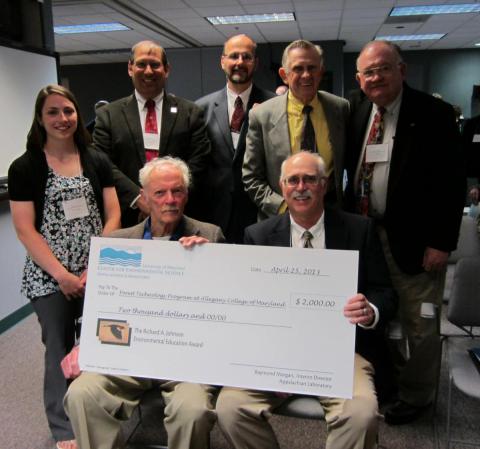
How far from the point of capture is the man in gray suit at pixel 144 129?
8.33 feet

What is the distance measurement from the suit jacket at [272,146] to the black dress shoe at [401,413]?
1.07 m

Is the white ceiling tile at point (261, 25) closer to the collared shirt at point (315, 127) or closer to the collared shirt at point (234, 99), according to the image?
the collared shirt at point (234, 99)

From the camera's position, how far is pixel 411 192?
2.21m

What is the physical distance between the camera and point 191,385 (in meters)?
1.72

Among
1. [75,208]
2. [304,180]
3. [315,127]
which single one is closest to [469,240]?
[315,127]

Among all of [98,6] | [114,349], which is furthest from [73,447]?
[98,6]

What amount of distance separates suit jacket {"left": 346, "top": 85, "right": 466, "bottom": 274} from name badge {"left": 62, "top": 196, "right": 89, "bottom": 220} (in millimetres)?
1441

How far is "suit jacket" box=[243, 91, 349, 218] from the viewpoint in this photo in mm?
2391

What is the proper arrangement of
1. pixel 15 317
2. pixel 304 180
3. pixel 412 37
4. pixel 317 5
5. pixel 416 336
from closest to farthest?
pixel 304 180, pixel 416 336, pixel 15 317, pixel 317 5, pixel 412 37

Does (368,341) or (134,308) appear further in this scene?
(368,341)

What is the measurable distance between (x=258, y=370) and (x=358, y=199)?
3.64 feet

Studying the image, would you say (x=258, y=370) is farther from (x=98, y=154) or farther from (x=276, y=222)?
(x=98, y=154)

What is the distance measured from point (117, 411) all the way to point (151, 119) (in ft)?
5.07

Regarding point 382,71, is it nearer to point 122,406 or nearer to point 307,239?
point 307,239
